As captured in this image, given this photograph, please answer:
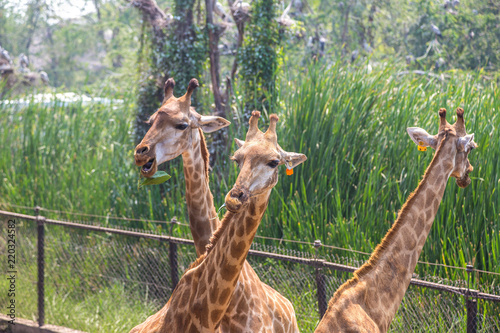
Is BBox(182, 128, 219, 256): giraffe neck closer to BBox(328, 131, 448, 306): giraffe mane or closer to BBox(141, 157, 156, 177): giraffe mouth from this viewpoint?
BBox(141, 157, 156, 177): giraffe mouth

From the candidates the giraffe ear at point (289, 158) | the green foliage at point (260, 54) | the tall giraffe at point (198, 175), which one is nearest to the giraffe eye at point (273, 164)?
the giraffe ear at point (289, 158)

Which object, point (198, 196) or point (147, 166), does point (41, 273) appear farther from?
point (147, 166)

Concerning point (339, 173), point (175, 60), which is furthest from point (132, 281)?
point (175, 60)

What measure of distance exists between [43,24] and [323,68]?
1082 inches

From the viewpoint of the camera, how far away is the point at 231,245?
2.80 meters

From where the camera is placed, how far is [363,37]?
16.5 m

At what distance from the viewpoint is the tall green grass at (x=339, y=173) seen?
17.6 feet

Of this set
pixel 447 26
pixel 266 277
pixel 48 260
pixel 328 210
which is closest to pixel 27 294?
pixel 48 260

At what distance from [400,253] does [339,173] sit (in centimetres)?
303

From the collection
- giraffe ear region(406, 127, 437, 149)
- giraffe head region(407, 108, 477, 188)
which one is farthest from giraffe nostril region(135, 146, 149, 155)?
giraffe head region(407, 108, 477, 188)

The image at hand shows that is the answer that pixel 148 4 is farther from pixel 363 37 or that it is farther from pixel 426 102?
pixel 363 37

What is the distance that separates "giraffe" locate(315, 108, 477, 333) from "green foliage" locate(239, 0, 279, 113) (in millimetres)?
4845

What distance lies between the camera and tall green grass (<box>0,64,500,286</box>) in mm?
5359

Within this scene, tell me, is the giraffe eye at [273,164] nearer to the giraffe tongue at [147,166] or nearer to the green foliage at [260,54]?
the giraffe tongue at [147,166]
